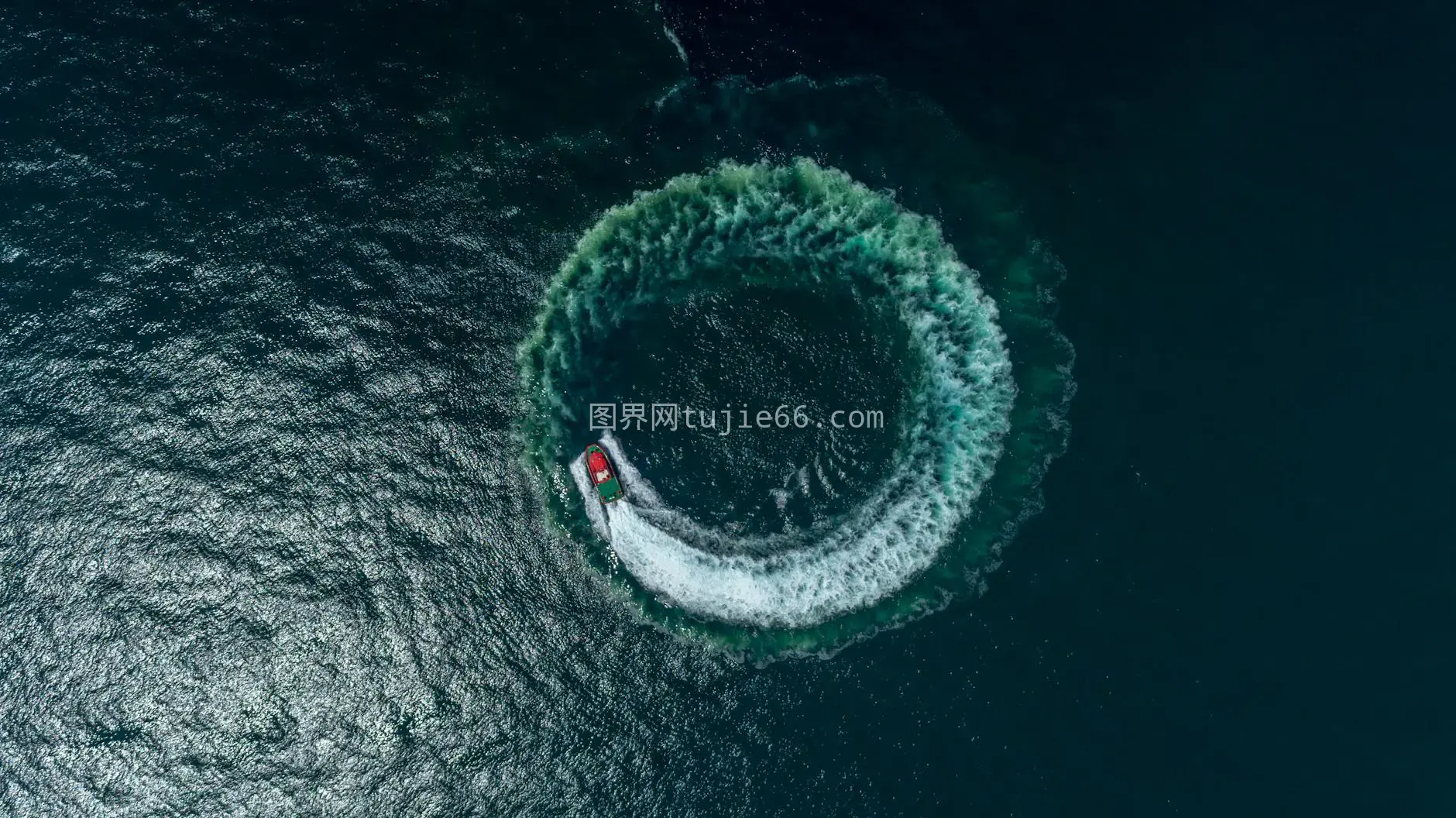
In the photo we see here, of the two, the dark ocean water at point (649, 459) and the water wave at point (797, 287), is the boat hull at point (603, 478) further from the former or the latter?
the dark ocean water at point (649, 459)

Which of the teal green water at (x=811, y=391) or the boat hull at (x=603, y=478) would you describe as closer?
the teal green water at (x=811, y=391)

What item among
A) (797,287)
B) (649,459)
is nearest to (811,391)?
(797,287)

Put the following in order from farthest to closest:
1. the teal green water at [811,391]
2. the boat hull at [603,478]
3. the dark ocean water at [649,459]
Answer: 1. the boat hull at [603,478]
2. the teal green water at [811,391]
3. the dark ocean water at [649,459]

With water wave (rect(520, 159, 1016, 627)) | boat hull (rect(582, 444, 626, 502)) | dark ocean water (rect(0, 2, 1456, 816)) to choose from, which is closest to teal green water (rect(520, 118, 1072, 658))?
water wave (rect(520, 159, 1016, 627))

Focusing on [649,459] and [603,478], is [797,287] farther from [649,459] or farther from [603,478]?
[603,478]

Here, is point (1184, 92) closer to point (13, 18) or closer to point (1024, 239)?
point (1024, 239)

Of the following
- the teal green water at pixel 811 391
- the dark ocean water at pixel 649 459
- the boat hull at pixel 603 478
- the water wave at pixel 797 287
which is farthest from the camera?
the boat hull at pixel 603 478

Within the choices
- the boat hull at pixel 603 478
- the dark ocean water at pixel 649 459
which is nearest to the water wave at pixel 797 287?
the boat hull at pixel 603 478

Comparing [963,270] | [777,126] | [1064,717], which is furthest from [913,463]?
[777,126]
